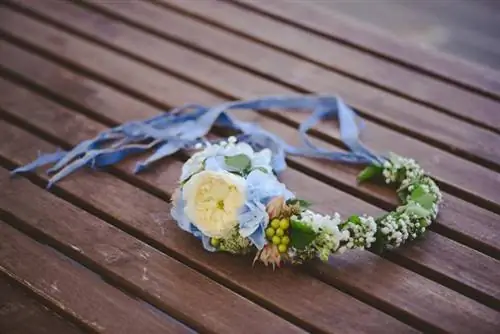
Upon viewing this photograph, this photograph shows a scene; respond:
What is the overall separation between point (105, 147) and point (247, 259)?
0.32m

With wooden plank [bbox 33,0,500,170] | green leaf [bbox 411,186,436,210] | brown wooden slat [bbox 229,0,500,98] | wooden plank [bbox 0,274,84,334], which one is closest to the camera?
wooden plank [bbox 0,274,84,334]

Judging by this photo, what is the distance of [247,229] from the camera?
963 millimetres

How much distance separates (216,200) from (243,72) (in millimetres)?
414

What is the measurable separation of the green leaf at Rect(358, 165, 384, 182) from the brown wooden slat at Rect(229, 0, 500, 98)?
0.92 feet

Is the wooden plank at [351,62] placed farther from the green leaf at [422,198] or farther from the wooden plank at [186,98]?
the green leaf at [422,198]

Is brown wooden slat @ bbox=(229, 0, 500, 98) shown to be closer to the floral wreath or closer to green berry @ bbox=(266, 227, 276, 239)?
the floral wreath

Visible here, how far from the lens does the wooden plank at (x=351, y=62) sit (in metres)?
1.27

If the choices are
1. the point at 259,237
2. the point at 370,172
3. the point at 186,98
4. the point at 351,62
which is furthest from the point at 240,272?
the point at 351,62

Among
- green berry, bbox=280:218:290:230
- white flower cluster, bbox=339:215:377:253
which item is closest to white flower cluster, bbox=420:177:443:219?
white flower cluster, bbox=339:215:377:253

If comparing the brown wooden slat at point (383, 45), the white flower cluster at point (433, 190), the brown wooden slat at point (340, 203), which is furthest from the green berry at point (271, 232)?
the brown wooden slat at point (383, 45)

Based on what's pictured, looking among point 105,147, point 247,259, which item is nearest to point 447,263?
point 247,259

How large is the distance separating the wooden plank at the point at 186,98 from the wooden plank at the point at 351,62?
11 cm

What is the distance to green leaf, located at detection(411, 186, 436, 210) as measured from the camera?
105 centimetres

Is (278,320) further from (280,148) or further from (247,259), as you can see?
(280,148)
